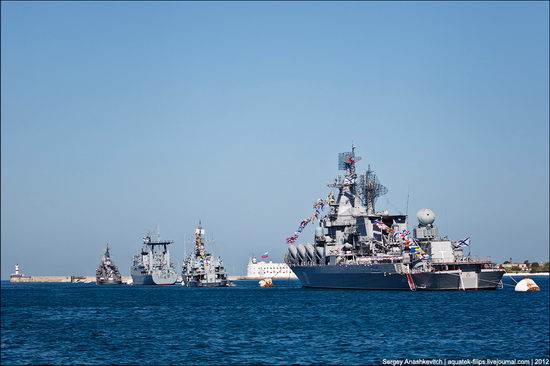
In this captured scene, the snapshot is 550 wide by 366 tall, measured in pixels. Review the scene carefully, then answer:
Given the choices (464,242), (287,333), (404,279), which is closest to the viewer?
(287,333)

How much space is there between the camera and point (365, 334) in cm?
5172

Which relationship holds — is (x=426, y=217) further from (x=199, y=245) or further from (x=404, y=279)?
(x=199, y=245)

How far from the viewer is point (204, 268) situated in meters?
158

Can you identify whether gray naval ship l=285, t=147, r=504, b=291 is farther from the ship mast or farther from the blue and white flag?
Result: the ship mast

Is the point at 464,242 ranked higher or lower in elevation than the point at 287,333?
higher

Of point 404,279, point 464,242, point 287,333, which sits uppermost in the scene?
point 464,242

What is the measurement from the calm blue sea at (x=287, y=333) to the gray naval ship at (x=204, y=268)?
73618 mm

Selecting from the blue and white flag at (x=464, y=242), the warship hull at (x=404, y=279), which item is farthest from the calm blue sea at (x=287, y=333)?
the blue and white flag at (x=464, y=242)

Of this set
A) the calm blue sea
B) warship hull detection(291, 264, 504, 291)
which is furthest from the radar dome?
the calm blue sea

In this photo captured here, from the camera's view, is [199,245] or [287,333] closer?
[287,333]

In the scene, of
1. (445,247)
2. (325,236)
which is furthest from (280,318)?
(325,236)

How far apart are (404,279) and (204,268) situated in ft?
224

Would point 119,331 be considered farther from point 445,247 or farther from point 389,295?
point 445,247

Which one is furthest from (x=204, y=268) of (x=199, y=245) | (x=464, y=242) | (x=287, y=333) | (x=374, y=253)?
(x=287, y=333)
